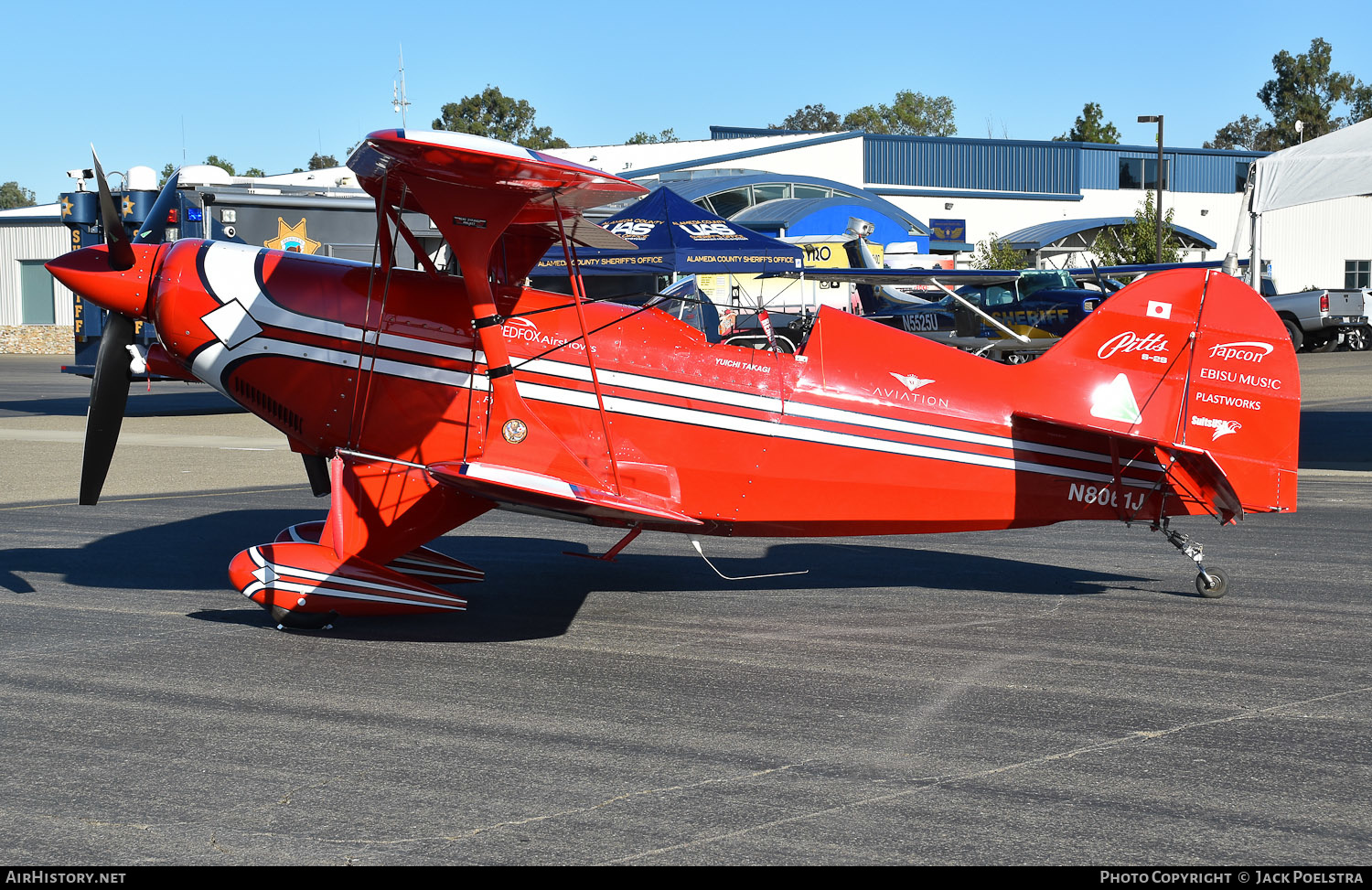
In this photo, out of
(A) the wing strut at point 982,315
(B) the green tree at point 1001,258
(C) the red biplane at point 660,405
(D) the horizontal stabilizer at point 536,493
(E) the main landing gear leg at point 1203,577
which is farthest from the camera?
(B) the green tree at point 1001,258

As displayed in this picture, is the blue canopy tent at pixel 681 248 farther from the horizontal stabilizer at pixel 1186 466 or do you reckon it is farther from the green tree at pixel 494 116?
the green tree at pixel 494 116

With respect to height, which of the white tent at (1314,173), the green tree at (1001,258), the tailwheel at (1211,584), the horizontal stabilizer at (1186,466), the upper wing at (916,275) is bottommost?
the tailwheel at (1211,584)

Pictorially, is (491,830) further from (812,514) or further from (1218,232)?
(1218,232)

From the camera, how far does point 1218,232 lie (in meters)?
61.2

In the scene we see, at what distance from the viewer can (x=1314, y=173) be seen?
15188 millimetres

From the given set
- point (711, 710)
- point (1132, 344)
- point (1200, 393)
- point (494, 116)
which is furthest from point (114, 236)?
point (494, 116)

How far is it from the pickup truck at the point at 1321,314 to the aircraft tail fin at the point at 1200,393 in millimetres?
28322

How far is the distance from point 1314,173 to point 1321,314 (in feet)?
66.3

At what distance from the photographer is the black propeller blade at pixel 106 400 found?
24.4ft

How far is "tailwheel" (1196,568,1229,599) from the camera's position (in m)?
7.76

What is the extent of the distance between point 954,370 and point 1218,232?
197 feet

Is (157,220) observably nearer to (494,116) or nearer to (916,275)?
(916,275)

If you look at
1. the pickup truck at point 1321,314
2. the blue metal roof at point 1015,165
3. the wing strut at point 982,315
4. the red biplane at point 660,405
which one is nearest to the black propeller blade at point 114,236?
the red biplane at point 660,405

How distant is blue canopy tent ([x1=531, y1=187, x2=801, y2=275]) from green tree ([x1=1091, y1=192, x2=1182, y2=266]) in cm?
2921
